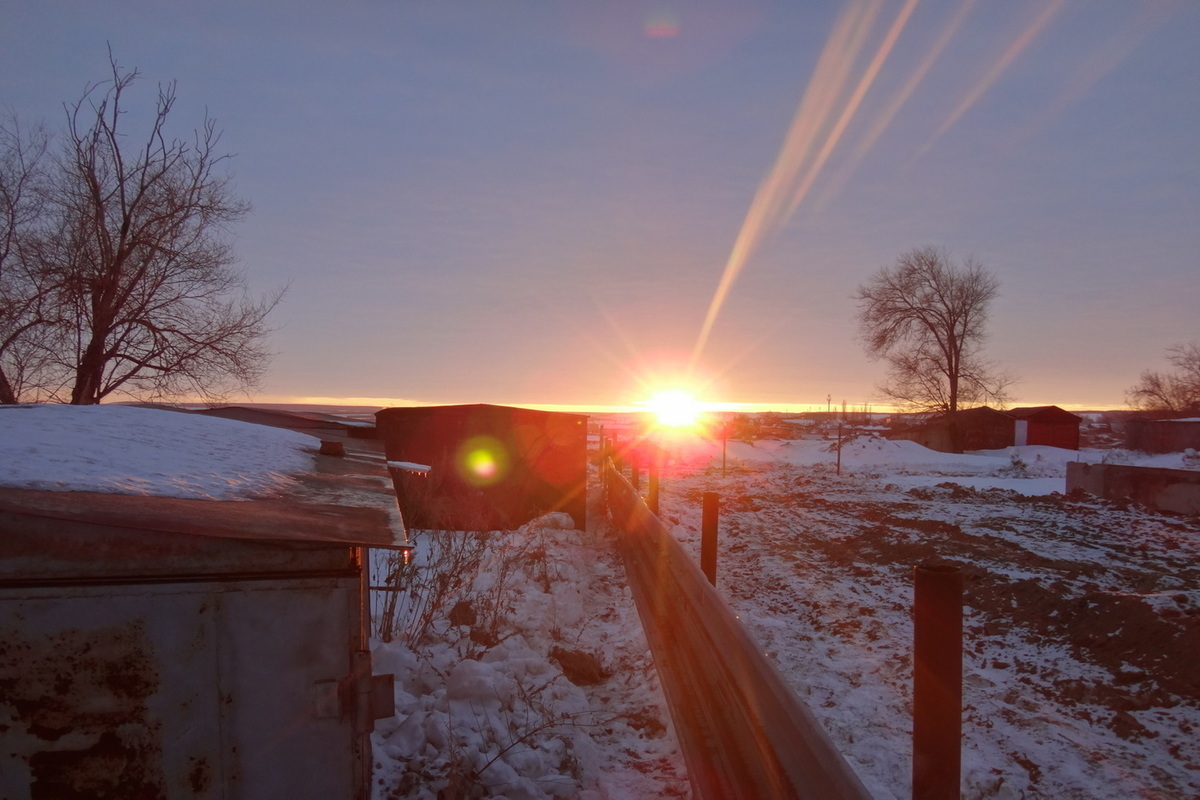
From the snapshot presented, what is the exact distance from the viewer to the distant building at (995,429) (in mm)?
45469

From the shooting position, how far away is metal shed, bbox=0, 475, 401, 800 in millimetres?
2410

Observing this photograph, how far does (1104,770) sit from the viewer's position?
436cm

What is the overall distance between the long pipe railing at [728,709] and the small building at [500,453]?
29.4 ft

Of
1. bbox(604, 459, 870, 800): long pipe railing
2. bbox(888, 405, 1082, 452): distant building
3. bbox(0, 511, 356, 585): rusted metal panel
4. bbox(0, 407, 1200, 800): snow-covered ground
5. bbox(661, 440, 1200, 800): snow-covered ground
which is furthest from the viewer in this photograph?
bbox(888, 405, 1082, 452): distant building

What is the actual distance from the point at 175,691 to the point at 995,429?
51404 millimetres

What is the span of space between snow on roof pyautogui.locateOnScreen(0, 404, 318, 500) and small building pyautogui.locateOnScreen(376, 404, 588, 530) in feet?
32.5

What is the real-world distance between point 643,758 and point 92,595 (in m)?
3.33

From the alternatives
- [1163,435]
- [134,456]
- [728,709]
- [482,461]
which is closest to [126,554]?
[134,456]

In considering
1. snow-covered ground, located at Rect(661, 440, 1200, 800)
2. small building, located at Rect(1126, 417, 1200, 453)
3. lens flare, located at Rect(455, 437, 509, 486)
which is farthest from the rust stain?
small building, located at Rect(1126, 417, 1200, 453)

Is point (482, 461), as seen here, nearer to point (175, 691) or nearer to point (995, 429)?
point (175, 691)

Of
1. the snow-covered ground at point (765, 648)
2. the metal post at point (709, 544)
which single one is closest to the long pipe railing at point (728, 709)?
the snow-covered ground at point (765, 648)

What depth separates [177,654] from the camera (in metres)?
2.55

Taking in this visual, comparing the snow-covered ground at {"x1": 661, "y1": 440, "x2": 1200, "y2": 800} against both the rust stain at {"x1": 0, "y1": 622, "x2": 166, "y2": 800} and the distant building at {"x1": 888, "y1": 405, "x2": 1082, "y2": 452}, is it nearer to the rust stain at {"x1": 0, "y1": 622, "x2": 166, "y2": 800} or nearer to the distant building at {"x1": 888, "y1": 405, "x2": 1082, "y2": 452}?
the rust stain at {"x1": 0, "y1": 622, "x2": 166, "y2": 800}

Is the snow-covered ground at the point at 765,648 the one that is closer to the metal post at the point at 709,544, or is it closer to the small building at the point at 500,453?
the metal post at the point at 709,544
